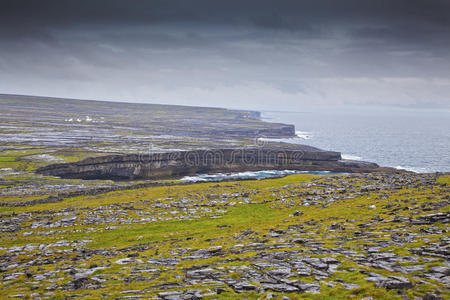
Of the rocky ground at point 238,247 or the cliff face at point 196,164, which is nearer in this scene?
the rocky ground at point 238,247

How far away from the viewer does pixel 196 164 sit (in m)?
136

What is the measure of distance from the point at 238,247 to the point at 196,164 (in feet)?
357

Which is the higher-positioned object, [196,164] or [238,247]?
[238,247]

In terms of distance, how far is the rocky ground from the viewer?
19.0 metres

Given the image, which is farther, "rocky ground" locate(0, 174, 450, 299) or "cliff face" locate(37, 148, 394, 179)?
"cliff face" locate(37, 148, 394, 179)

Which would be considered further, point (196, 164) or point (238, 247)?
point (196, 164)

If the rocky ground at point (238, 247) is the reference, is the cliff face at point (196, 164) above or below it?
below

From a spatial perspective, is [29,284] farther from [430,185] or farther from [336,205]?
[430,185]

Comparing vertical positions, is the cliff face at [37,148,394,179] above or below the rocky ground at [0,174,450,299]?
below

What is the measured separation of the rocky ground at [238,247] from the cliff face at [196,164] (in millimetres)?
65551

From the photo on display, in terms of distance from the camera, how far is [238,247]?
2778 cm

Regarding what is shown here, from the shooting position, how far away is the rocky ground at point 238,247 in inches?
749

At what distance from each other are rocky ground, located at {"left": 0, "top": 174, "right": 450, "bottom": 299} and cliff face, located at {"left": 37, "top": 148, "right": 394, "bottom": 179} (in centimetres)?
A: 6555

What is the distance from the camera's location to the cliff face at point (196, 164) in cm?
11650
